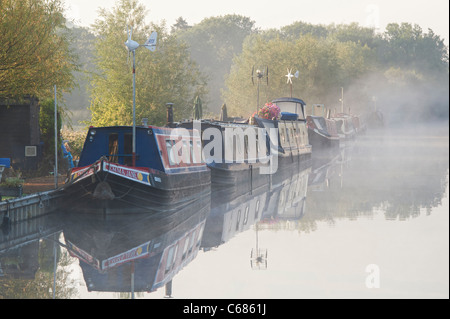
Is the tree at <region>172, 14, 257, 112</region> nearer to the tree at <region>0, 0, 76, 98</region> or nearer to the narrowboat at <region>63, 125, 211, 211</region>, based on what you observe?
the tree at <region>0, 0, 76, 98</region>

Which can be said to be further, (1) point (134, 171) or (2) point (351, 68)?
(2) point (351, 68)

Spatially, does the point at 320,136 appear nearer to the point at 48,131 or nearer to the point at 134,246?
the point at 48,131

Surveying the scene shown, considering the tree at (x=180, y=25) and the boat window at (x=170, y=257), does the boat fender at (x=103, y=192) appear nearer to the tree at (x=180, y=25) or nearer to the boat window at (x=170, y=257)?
the boat window at (x=170, y=257)

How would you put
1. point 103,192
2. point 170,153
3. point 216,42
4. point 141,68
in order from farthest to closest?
point 216,42, point 141,68, point 170,153, point 103,192

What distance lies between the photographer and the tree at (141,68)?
46.6m

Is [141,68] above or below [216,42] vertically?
below

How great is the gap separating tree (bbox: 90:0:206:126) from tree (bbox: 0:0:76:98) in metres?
17.1

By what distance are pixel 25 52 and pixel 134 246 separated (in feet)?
34.5

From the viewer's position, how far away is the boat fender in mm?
19016

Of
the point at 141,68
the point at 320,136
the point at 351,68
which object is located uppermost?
the point at 351,68

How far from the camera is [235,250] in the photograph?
51.2 ft

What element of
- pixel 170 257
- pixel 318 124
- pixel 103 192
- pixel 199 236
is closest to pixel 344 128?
pixel 318 124

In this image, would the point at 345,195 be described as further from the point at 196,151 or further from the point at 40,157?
the point at 40,157

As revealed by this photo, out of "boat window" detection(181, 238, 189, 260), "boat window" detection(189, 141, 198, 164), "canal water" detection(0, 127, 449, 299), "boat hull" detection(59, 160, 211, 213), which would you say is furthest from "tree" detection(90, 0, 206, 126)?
"boat window" detection(181, 238, 189, 260)
